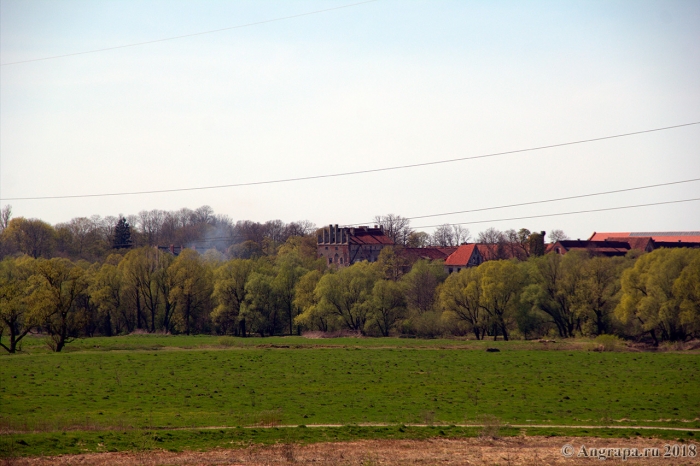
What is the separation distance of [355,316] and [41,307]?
3625 cm

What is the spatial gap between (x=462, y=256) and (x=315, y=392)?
93065 millimetres

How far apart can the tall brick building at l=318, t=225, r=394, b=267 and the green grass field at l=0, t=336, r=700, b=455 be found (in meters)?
76.3

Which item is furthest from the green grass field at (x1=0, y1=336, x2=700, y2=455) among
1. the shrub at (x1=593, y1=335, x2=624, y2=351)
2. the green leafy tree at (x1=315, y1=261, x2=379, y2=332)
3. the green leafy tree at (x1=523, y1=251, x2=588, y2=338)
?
the green leafy tree at (x1=315, y1=261, x2=379, y2=332)

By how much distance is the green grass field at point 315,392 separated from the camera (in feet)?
103

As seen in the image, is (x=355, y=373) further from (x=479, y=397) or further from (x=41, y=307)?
(x=41, y=307)

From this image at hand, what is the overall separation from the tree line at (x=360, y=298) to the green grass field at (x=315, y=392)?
8.22m

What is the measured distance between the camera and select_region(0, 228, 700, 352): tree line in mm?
69125

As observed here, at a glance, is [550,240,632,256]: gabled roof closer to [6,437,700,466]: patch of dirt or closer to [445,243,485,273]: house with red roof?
[445,243,485,273]: house with red roof

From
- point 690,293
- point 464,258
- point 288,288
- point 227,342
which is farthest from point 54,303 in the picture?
point 464,258

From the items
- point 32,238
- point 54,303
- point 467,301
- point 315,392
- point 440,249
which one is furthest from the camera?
point 440,249

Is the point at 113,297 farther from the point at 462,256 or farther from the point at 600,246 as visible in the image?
the point at 600,246

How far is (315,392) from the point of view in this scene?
137 feet

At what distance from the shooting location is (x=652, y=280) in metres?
71.7

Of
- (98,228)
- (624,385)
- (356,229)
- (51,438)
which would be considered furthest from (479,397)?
(98,228)
